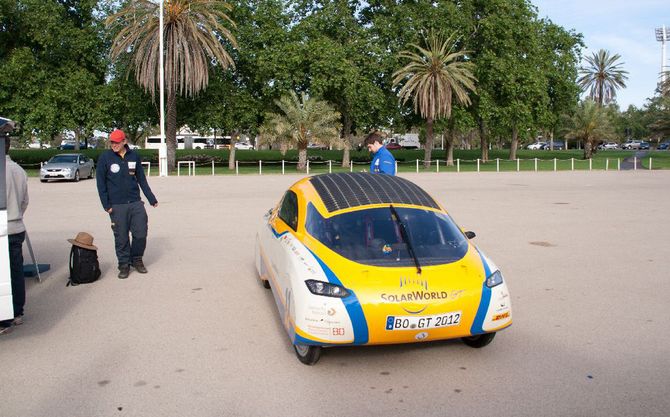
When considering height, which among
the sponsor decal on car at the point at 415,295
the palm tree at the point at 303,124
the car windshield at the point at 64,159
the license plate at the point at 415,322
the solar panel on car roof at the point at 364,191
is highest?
the palm tree at the point at 303,124

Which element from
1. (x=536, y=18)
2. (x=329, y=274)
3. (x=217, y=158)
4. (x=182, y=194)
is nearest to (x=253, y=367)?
(x=329, y=274)

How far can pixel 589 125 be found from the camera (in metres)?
58.4

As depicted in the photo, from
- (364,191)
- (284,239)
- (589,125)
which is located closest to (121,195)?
(284,239)

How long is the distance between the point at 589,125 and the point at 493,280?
2294 inches

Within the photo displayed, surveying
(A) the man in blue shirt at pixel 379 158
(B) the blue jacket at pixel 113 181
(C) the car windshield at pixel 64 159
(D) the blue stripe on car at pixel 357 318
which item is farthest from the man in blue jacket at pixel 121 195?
(C) the car windshield at pixel 64 159

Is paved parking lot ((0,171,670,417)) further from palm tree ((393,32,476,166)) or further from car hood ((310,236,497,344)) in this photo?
palm tree ((393,32,476,166))

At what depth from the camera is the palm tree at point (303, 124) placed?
43.2 m

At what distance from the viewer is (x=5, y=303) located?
506 centimetres

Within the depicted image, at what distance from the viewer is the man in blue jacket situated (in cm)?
815

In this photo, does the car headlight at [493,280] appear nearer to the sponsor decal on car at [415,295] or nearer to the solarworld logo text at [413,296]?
the sponsor decal on car at [415,295]

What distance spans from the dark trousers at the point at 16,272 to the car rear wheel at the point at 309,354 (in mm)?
2832

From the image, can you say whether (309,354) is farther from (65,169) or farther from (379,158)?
(65,169)

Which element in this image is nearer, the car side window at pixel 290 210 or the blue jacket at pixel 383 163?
the car side window at pixel 290 210

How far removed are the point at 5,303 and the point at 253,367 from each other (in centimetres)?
206
